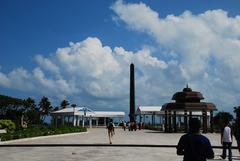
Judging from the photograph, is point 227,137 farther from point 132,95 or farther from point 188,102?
point 132,95

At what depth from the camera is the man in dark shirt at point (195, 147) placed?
689cm

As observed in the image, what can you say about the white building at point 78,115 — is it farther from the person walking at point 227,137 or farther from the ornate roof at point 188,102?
the person walking at point 227,137

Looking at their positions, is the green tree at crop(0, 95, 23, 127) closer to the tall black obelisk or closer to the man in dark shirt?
the tall black obelisk

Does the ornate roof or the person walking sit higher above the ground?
the ornate roof

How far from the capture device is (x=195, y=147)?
22.7 ft

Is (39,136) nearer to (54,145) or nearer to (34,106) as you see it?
(54,145)

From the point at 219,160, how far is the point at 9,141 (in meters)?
15.0

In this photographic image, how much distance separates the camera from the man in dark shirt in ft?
22.6

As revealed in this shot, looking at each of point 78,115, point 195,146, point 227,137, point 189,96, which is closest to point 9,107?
point 78,115

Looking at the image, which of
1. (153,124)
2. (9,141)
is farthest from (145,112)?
(9,141)

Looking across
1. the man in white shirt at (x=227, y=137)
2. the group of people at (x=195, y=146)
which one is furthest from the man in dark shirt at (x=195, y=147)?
the man in white shirt at (x=227, y=137)

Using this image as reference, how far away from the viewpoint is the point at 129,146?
78.6ft

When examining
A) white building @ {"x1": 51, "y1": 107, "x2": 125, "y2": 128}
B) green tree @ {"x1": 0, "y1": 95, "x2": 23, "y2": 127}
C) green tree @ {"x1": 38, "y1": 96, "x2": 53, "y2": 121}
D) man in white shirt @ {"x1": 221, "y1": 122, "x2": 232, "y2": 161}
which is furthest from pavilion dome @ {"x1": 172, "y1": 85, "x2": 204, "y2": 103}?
green tree @ {"x1": 38, "y1": 96, "x2": 53, "y2": 121}

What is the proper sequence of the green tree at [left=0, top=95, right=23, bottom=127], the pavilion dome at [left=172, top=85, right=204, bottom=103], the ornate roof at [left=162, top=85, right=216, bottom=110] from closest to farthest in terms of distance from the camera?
the ornate roof at [left=162, top=85, right=216, bottom=110]
the pavilion dome at [left=172, top=85, right=204, bottom=103]
the green tree at [left=0, top=95, right=23, bottom=127]
